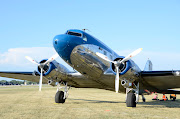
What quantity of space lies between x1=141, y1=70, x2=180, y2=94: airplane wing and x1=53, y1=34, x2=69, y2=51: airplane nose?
6255 mm

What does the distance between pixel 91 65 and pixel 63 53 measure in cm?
232

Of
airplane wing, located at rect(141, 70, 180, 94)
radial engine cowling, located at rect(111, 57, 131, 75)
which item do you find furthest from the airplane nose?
airplane wing, located at rect(141, 70, 180, 94)

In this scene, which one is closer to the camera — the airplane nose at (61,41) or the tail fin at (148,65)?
the airplane nose at (61,41)

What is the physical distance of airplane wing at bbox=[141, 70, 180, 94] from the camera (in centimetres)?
1405

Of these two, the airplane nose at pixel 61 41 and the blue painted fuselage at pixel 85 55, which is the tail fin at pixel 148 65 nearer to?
the blue painted fuselage at pixel 85 55

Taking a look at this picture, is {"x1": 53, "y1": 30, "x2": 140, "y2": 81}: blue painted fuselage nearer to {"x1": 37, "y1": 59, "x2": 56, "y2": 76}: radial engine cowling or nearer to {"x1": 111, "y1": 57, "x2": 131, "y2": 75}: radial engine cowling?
{"x1": 111, "y1": 57, "x2": 131, "y2": 75}: radial engine cowling

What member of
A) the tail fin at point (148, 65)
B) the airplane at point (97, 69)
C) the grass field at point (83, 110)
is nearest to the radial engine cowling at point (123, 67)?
the airplane at point (97, 69)

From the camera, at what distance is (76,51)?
13148 millimetres

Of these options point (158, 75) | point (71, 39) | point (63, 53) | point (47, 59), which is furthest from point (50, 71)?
point (158, 75)

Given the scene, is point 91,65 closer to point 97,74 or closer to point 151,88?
point 97,74

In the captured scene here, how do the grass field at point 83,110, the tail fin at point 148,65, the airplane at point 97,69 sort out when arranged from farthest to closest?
the tail fin at point 148,65, the airplane at point 97,69, the grass field at point 83,110

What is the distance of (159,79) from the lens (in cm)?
1495

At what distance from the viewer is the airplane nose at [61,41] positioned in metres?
12.6

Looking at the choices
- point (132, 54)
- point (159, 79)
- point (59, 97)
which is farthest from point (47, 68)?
point (159, 79)
